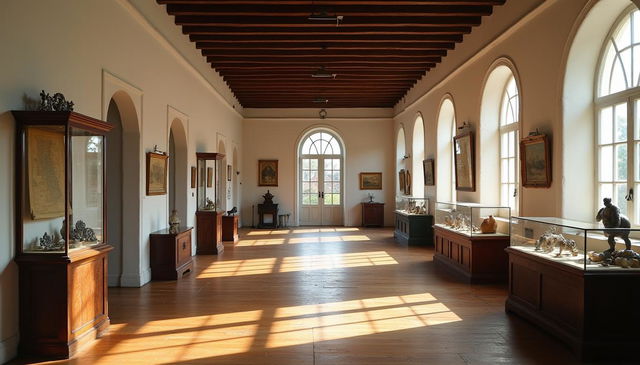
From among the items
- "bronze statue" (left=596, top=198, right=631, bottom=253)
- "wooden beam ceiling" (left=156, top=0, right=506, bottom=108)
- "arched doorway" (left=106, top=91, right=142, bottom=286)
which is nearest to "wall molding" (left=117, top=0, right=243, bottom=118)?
"wooden beam ceiling" (left=156, top=0, right=506, bottom=108)

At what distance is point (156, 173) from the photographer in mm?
8305

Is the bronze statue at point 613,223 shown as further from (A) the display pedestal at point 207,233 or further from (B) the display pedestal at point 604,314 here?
(A) the display pedestal at point 207,233

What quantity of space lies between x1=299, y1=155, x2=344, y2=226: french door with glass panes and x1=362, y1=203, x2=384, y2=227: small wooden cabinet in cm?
117

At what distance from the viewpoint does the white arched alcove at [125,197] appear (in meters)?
7.55

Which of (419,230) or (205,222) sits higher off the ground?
(205,222)

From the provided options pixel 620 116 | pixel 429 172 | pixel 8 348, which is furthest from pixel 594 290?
pixel 429 172

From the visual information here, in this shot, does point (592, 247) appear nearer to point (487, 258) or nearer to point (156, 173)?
point (487, 258)

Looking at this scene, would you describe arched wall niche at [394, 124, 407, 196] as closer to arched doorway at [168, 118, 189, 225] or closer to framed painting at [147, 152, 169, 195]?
arched doorway at [168, 118, 189, 225]

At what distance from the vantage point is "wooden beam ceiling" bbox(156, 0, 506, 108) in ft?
27.6

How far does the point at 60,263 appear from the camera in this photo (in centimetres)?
445

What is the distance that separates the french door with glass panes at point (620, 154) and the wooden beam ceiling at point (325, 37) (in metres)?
3.08

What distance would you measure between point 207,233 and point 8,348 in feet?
22.9

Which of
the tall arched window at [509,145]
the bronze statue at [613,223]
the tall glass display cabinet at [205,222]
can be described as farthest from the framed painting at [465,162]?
the tall glass display cabinet at [205,222]

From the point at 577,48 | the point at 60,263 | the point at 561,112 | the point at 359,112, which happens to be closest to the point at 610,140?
the point at 561,112
